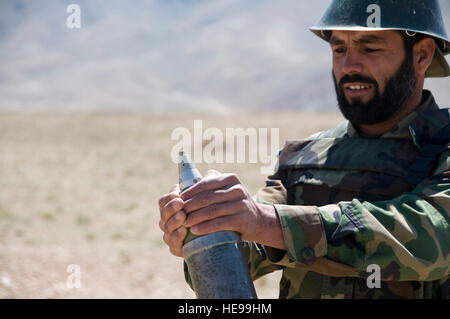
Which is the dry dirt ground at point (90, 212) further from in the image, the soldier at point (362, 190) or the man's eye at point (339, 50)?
the man's eye at point (339, 50)

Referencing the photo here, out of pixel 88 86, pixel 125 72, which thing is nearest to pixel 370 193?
pixel 88 86

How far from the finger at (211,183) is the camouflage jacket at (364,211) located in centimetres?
25

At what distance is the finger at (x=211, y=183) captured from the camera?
1.72m

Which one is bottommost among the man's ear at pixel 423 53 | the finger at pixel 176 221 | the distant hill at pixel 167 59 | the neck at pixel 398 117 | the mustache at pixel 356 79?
the finger at pixel 176 221

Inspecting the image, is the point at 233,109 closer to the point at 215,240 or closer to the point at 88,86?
the point at 88,86

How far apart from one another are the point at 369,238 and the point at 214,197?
1.85ft

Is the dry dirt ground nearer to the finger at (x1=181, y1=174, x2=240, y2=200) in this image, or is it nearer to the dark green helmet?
the dark green helmet

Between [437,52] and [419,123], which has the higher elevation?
[437,52]

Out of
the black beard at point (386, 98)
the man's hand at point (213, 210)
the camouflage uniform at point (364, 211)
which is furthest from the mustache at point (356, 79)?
the man's hand at point (213, 210)

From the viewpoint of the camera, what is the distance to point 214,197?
170 centimetres

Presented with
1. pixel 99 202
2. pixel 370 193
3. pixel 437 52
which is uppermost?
pixel 99 202

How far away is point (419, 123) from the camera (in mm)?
2520

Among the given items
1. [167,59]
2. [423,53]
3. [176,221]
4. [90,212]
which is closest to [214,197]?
[176,221]

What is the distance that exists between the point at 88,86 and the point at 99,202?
95.8 meters
